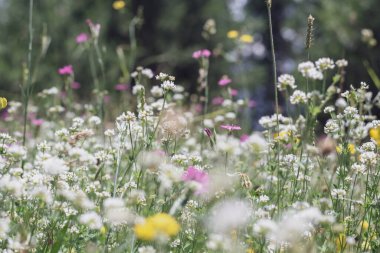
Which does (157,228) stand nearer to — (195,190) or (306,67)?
(195,190)

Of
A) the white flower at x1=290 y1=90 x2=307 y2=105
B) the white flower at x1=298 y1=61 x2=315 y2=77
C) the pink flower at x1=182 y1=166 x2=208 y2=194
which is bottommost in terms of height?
the pink flower at x1=182 y1=166 x2=208 y2=194

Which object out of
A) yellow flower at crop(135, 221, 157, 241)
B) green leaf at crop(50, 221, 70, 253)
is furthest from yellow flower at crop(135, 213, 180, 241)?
green leaf at crop(50, 221, 70, 253)

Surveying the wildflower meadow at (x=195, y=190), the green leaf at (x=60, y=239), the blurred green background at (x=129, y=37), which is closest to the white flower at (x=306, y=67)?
the wildflower meadow at (x=195, y=190)

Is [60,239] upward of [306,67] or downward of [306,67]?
downward

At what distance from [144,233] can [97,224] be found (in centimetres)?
40

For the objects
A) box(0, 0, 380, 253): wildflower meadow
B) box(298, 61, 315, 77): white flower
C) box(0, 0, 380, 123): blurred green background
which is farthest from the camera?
box(0, 0, 380, 123): blurred green background

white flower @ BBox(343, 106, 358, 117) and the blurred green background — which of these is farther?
the blurred green background

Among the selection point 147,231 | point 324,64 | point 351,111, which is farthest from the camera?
point 351,111

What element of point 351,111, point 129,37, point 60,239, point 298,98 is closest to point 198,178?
point 60,239

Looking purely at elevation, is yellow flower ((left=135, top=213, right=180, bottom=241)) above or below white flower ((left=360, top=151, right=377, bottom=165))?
below

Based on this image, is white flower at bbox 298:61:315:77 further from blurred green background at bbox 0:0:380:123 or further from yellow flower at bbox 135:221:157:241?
blurred green background at bbox 0:0:380:123

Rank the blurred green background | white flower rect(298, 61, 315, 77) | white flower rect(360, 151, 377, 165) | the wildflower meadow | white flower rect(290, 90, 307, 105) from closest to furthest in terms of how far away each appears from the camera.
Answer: the wildflower meadow → white flower rect(298, 61, 315, 77) → white flower rect(360, 151, 377, 165) → white flower rect(290, 90, 307, 105) → the blurred green background

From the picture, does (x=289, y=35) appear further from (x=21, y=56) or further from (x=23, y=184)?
(x=23, y=184)

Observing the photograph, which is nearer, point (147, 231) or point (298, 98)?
point (147, 231)
